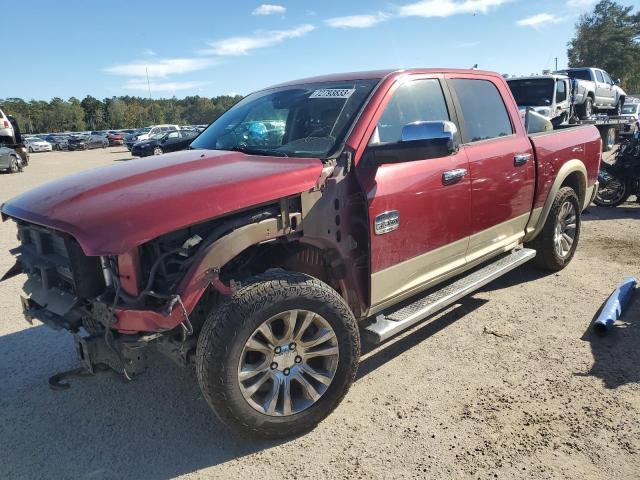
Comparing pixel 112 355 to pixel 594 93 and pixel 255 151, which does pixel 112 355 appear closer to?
pixel 255 151

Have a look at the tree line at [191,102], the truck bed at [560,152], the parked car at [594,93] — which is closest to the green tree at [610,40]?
the tree line at [191,102]

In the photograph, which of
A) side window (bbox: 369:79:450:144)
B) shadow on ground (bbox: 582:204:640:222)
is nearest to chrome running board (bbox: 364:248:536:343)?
side window (bbox: 369:79:450:144)

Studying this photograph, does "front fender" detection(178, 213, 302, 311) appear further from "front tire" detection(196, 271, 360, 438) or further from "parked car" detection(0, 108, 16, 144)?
"parked car" detection(0, 108, 16, 144)

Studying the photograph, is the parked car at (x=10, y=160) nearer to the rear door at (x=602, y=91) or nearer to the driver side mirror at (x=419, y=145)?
the driver side mirror at (x=419, y=145)

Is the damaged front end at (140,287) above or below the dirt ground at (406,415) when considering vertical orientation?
above

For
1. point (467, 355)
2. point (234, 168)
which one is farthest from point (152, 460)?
point (467, 355)

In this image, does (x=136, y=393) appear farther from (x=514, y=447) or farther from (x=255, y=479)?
(x=514, y=447)

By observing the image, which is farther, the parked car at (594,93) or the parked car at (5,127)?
the parked car at (5,127)

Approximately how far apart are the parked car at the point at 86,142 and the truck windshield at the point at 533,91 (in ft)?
138

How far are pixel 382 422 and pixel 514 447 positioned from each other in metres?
0.74

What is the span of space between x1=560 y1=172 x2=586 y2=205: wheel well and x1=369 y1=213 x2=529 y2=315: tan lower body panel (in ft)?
3.81

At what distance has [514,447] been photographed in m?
2.79

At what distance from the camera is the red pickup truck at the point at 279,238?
2.56 metres

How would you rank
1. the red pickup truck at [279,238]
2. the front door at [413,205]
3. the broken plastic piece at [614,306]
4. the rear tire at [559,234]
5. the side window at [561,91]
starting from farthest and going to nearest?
the side window at [561,91]
the rear tire at [559,234]
the broken plastic piece at [614,306]
the front door at [413,205]
the red pickup truck at [279,238]
